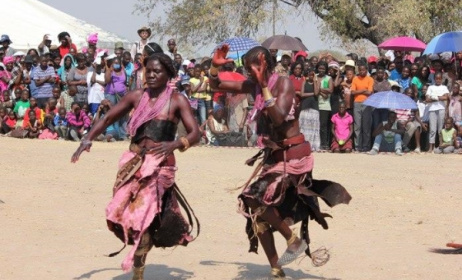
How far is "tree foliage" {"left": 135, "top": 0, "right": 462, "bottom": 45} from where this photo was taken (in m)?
25.4

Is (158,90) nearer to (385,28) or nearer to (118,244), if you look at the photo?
(118,244)

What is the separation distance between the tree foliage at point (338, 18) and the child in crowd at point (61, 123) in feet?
27.5

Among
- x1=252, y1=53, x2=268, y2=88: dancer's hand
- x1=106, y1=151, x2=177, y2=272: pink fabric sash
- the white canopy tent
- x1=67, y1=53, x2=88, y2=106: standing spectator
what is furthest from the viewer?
the white canopy tent

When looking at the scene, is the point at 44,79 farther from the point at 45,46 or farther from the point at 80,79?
the point at 45,46

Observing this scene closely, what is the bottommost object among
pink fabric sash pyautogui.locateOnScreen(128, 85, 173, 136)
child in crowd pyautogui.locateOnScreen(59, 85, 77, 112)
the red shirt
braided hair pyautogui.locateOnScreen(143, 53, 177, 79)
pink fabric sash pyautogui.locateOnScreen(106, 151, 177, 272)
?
child in crowd pyautogui.locateOnScreen(59, 85, 77, 112)

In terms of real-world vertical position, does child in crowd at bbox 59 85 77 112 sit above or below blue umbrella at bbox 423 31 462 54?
below

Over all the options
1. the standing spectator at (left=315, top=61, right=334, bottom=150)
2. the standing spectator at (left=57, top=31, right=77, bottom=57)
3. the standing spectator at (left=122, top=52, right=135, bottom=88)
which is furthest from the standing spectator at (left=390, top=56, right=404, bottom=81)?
the standing spectator at (left=57, top=31, right=77, bottom=57)

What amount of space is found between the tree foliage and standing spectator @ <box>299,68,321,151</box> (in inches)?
310

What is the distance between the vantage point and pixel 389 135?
17984 millimetres

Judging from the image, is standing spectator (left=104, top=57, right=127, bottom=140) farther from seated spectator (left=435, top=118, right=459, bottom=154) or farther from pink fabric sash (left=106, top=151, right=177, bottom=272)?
pink fabric sash (left=106, top=151, right=177, bottom=272)

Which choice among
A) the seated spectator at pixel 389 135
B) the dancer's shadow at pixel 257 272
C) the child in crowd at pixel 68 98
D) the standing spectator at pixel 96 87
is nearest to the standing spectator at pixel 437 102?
the seated spectator at pixel 389 135

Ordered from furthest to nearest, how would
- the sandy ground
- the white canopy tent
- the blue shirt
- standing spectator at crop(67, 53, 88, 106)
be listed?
the white canopy tent
standing spectator at crop(67, 53, 88, 106)
the blue shirt
the sandy ground

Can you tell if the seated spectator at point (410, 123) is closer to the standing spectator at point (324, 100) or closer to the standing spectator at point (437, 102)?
the standing spectator at point (437, 102)

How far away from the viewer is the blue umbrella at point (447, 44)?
60.2 ft
